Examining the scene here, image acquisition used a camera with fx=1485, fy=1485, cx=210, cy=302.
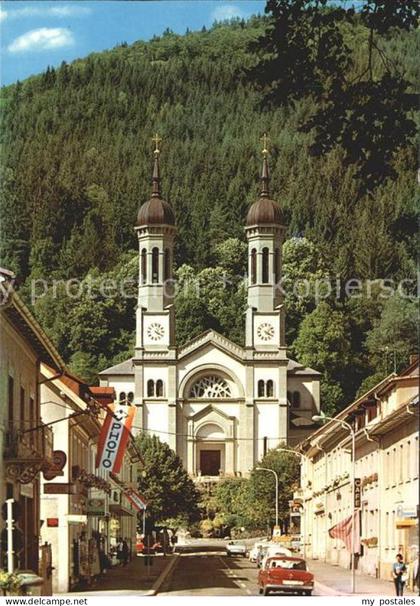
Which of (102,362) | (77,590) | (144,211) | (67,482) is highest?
(144,211)

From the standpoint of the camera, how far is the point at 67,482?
3678 centimetres

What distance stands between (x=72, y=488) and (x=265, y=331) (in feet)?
156

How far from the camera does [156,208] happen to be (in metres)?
48.4

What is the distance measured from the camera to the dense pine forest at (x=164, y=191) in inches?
1329

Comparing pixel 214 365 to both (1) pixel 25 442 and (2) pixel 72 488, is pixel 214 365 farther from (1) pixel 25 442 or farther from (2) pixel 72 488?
(1) pixel 25 442

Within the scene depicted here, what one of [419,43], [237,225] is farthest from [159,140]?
[419,43]

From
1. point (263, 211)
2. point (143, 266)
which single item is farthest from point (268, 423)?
point (263, 211)

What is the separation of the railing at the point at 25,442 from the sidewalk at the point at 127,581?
2.90m

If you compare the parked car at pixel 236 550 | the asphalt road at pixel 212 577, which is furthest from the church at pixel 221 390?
the asphalt road at pixel 212 577

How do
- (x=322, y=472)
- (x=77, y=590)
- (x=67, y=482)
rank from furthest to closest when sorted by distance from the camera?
(x=322, y=472)
(x=67, y=482)
(x=77, y=590)

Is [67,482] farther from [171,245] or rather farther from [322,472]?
[322,472]

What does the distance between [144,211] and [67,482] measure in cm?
1095

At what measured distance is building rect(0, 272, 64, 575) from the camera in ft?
88.4

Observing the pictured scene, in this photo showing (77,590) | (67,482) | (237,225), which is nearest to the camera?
(77,590)
